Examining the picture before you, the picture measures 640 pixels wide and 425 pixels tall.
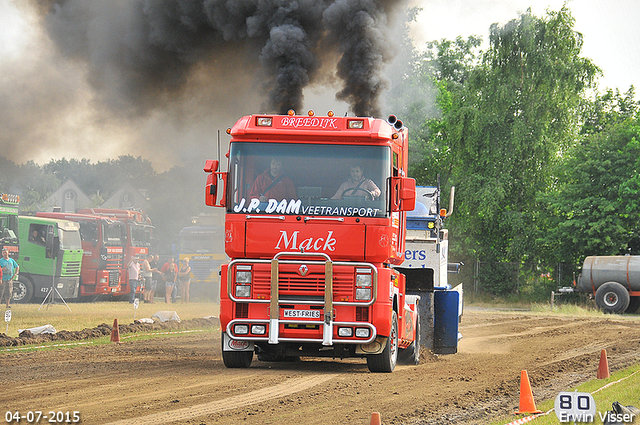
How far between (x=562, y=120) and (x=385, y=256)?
110ft

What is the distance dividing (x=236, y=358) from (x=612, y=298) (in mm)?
25546

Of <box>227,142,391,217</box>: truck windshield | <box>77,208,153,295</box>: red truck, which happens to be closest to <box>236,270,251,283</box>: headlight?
<box>227,142,391,217</box>: truck windshield

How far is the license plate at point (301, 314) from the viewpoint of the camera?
433 inches

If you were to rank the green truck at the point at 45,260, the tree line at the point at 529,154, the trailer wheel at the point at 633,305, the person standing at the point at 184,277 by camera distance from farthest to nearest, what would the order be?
the tree line at the point at 529,154
the trailer wheel at the point at 633,305
the person standing at the point at 184,277
the green truck at the point at 45,260

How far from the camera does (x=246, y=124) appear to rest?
37.6 feet

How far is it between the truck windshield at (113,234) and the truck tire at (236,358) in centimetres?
2331

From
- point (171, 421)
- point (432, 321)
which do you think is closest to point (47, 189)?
point (432, 321)

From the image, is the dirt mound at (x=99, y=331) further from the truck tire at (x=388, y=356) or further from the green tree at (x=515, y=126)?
the green tree at (x=515, y=126)

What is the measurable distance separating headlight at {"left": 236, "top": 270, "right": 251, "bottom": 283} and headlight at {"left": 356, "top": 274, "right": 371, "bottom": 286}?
5.00ft

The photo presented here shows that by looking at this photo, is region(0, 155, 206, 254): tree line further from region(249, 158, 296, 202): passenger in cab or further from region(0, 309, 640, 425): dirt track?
region(249, 158, 296, 202): passenger in cab

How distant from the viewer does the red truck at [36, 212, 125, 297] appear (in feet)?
107

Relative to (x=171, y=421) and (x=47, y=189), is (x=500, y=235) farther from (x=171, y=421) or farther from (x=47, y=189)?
(x=47, y=189)

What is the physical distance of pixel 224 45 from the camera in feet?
63.5

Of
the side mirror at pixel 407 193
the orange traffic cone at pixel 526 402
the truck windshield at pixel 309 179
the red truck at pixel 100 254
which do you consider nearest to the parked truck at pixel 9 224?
the red truck at pixel 100 254
